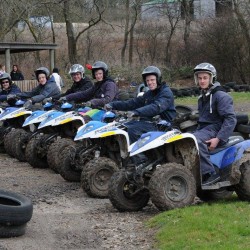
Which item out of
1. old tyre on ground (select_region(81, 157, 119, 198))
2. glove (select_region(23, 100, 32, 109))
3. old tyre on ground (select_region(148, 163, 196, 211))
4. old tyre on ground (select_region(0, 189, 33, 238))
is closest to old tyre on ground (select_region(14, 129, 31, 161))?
glove (select_region(23, 100, 32, 109))

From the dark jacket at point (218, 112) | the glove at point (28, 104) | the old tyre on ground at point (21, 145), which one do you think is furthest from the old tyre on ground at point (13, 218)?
the glove at point (28, 104)

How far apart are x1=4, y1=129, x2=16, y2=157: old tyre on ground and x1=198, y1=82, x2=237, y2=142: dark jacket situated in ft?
19.1

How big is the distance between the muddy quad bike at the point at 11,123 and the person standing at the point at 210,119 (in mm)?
5802

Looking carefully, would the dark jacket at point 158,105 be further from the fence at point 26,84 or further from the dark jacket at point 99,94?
the fence at point 26,84

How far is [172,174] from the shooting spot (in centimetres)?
820

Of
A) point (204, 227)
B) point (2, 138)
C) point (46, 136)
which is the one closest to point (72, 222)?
point (204, 227)

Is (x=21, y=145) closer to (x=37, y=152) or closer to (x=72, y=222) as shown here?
(x=37, y=152)

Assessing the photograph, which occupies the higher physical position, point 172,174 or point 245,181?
point 172,174

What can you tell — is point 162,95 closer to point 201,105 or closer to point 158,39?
point 201,105

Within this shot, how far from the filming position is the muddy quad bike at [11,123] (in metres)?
14.0

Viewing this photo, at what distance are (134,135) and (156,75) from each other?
90cm

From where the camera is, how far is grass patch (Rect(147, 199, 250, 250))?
6.63 meters

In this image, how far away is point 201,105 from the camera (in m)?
9.04

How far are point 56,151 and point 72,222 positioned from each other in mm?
3469
